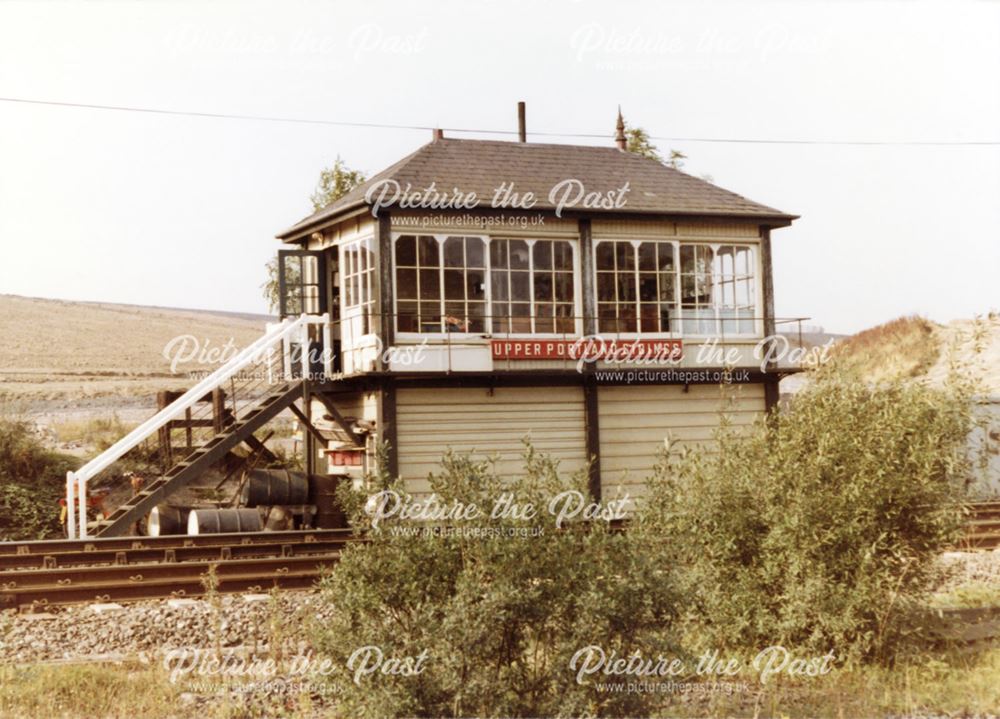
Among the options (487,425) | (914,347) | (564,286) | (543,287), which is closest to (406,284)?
(543,287)

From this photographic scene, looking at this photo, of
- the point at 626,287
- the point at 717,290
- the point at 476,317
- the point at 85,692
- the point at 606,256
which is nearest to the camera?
the point at 85,692

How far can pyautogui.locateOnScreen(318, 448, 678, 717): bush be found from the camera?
8070 millimetres

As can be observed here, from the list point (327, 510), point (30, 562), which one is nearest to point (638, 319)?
point (327, 510)

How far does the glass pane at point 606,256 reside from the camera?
68.2 ft

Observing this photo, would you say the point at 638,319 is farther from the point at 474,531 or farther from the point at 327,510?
the point at 474,531

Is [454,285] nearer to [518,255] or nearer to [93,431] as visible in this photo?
[518,255]

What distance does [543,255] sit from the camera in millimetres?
20469

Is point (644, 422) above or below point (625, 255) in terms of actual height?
below

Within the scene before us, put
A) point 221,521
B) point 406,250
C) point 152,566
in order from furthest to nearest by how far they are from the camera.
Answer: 1. point 406,250
2. point 221,521
3. point 152,566

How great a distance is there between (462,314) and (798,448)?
929cm

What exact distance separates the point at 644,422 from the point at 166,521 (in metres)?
8.31

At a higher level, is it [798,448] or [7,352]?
[7,352]

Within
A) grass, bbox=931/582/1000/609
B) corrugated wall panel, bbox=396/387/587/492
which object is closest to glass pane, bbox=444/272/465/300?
corrugated wall panel, bbox=396/387/587/492

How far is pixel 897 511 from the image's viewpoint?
1120 centimetres
